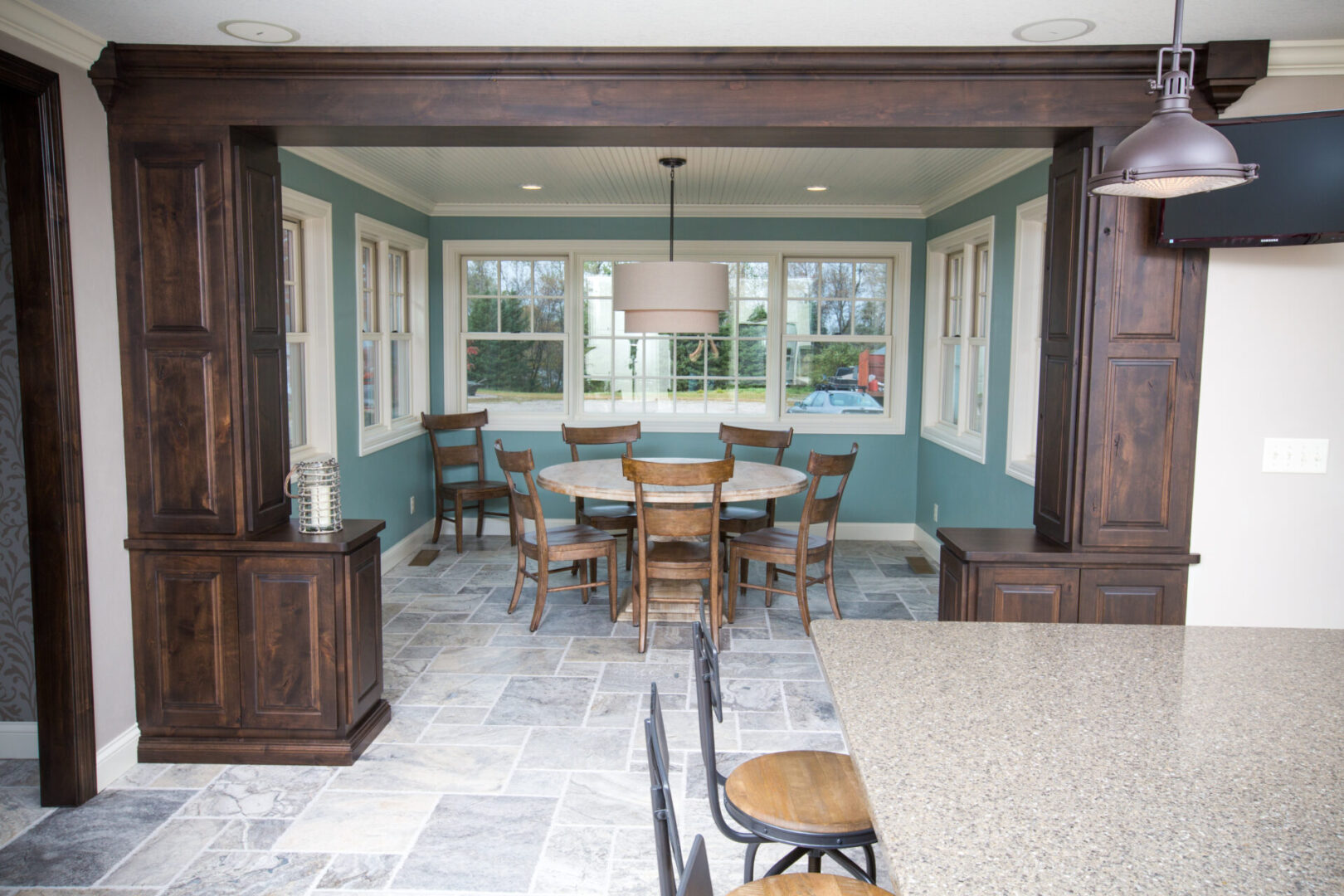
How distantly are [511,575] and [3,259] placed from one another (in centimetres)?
331

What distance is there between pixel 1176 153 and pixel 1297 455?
6.03 feet

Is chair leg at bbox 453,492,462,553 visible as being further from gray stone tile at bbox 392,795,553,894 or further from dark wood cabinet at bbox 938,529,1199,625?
dark wood cabinet at bbox 938,529,1199,625

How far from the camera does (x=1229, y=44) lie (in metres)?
2.78

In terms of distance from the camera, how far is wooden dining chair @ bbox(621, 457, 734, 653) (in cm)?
407

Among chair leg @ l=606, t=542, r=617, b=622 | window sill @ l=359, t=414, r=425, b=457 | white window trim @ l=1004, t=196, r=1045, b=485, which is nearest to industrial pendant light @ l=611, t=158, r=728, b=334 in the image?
chair leg @ l=606, t=542, r=617, b=622

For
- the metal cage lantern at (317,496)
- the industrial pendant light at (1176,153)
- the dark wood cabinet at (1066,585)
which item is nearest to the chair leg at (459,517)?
the metal cage lantern at (317,496)

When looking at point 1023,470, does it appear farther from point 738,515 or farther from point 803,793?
point 803,793

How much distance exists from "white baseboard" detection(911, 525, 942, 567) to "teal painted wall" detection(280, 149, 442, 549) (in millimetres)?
3628

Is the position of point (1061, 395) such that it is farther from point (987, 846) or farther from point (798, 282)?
point (798, 282)

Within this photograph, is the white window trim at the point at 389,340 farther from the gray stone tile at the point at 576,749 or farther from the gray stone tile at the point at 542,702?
the gray stone tile at the point at 576,749

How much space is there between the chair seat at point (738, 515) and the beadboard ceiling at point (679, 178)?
2016mm

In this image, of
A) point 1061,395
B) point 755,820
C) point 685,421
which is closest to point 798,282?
point 685,421

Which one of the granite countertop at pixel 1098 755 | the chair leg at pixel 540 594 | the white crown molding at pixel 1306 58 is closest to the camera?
the granite countertop at pixel 1098 755

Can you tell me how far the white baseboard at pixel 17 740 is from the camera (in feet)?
10.5
